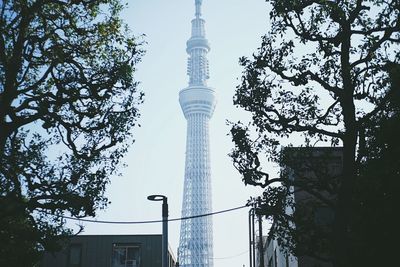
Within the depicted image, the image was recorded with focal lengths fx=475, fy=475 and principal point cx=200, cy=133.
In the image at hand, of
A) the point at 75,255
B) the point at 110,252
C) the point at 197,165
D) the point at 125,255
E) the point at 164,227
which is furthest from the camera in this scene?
the point at 197,165

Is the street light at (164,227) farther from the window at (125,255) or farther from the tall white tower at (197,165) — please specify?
the tall white tower at (197,165)

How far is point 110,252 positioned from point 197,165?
4585 inches

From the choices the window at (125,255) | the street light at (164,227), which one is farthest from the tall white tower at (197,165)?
the street light at (164,227)

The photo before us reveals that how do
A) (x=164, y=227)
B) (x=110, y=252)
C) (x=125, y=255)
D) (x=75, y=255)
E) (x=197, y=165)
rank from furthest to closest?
(x=197, y=165) → (x=75, y=255) → (x=125, y=255) → (x=110, y=252) → (x=164, y=227)

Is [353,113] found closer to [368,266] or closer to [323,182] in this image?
[323,182]

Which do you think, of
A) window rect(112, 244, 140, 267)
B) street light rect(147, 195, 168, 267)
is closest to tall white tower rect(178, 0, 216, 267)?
window rect(112, 244, 140, 267)

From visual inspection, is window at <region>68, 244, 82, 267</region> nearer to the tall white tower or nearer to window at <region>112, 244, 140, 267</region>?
window at <region>112, 244, 140, 267</region>

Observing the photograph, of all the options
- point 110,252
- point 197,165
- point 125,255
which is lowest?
point 125,255

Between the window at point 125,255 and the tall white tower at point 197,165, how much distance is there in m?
111

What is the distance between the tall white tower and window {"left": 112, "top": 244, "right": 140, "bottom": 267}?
110570 millimetres

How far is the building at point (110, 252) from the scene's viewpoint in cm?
3369

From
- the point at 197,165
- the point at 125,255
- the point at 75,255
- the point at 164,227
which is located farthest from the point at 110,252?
the point at 197,165

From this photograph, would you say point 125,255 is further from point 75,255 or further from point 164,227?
point 164,227

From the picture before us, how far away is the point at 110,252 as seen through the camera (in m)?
33.9
